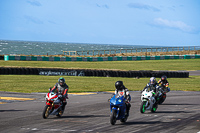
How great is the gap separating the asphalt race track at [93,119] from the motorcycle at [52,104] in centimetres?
25

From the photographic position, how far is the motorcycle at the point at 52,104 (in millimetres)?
13312

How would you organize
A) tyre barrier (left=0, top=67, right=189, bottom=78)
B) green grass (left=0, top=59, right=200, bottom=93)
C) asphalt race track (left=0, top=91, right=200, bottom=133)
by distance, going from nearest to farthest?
1. asphalt race track (left=0, top=91, right=200, bottom=133)
2. green grass (left=0, top=59, right=200, bottom=93)
3. tyre barrier (left=0, top=67, right=189, bottom=78)

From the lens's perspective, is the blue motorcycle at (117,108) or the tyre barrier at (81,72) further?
the tyre barrier at (81,72)

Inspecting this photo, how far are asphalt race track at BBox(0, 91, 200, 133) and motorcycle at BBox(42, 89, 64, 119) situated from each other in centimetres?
25

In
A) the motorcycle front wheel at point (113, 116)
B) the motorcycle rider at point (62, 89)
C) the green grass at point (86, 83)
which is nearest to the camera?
the motorcycle front wheel at point (113, 116)

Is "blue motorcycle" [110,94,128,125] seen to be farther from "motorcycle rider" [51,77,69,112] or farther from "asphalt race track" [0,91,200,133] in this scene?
"motorcycle rider" [51,77,69,112]

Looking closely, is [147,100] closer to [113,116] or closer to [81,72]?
[113,116]

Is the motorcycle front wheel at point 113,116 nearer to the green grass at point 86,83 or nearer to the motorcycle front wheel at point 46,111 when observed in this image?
the motorcycle front wheel at point 46,111

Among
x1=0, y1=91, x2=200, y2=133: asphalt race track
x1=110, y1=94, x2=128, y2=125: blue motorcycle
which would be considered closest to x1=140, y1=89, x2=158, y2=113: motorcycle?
x1=0, y1=91, x2=200, y2=133: asphalt race track

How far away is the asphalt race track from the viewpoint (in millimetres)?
11266

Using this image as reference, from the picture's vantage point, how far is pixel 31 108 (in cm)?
1645

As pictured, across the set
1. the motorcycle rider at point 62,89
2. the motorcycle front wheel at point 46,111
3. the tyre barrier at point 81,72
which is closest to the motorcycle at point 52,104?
the motorcycle front wheel at point 46,111

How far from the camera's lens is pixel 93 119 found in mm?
13359

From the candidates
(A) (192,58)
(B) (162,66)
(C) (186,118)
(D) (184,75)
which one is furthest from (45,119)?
(A) (192,58)
